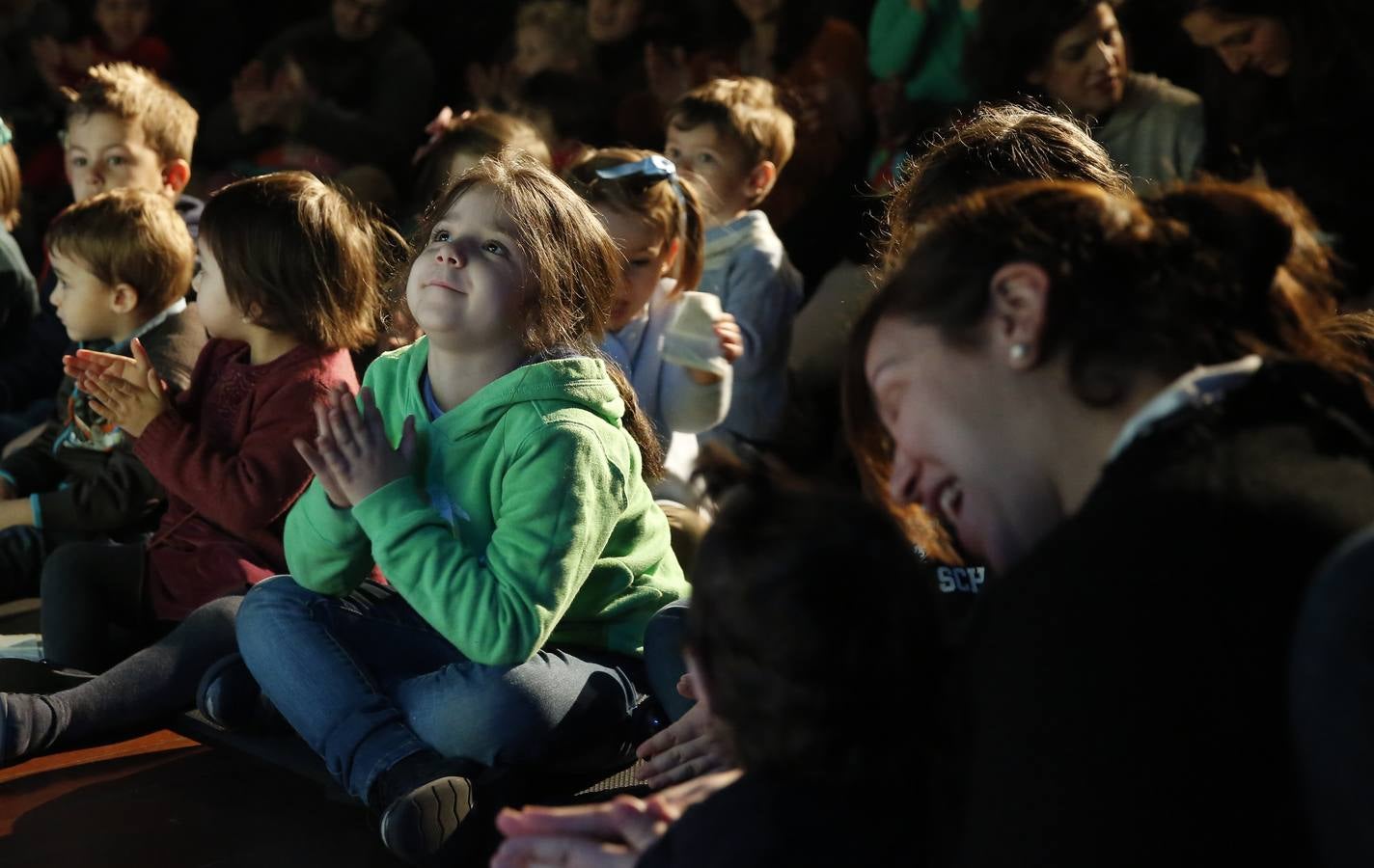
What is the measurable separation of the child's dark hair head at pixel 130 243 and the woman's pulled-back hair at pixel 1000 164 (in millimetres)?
1389

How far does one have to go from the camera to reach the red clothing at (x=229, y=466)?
2115 mm

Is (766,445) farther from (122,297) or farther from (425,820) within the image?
(425,820)

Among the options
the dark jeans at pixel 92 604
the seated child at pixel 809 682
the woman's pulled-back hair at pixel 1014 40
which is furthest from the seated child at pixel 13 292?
the seated child at pixel 809 682

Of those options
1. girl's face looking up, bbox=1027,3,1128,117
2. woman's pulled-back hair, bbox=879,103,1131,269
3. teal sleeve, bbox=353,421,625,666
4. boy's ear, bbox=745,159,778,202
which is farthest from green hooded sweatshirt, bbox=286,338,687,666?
girl's face looking up, bbox=1027,3,1128,117

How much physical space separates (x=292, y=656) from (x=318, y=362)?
0.57 m

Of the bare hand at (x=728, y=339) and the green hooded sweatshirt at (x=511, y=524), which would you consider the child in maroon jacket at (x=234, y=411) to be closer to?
the green hooded sweatshirt at (x=511, y=524)

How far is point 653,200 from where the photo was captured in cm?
242

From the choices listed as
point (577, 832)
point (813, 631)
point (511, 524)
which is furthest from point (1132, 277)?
point (511, 524)

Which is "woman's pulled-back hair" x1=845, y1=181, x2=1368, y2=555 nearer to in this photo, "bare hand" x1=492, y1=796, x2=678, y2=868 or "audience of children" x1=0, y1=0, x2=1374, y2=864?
"audience of children" x1=0, y1=0, x2=1374, y2=864

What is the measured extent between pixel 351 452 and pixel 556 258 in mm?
348

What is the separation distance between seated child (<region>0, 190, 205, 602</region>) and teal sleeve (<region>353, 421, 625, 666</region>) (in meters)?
1.03

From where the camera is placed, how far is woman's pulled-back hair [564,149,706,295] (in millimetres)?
2406

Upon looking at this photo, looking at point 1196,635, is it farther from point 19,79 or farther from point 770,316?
point 19,79

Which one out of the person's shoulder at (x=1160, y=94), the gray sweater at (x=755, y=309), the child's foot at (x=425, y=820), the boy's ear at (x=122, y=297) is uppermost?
the boy's ear at (x=122, y=297)
